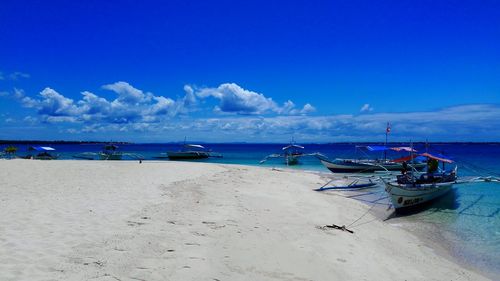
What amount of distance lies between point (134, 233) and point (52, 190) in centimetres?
693

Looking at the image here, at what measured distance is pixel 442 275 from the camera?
8352mm

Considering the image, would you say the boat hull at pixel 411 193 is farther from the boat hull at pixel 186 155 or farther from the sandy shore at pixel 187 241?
the boat hull at pixel 186 155

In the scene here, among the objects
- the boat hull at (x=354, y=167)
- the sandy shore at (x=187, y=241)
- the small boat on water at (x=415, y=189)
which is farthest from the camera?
the boat hull at (x=354, y=167)

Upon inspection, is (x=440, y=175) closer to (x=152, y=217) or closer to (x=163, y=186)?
(x=163, y=186)

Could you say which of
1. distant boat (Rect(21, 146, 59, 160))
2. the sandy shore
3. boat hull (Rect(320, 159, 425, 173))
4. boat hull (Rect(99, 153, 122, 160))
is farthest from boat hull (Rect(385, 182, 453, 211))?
boat hull (Rect(99, 153, 122, 160))

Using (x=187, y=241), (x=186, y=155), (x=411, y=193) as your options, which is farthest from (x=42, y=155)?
(x=187, y=241)

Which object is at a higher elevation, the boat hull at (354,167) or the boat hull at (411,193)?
the boat hull at (354,167)

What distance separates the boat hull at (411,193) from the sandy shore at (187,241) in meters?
2.56

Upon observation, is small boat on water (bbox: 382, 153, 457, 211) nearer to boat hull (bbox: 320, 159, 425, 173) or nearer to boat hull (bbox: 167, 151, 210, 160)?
boat hull (bbox: 320, 159, 425, 173)

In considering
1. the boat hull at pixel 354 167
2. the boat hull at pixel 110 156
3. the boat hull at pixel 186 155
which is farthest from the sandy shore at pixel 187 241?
the boat hull at pixel 186 155

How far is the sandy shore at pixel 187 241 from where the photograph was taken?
600 centimetres

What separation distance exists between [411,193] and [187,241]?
485 inches

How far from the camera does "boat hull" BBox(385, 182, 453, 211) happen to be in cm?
1589

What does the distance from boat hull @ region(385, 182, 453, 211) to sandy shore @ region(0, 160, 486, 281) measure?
8.38 feet
